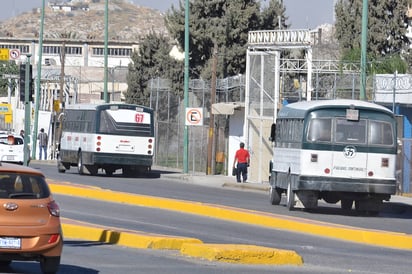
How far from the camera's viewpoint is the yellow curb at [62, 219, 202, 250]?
63.1 feet

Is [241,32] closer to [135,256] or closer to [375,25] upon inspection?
[375,25]

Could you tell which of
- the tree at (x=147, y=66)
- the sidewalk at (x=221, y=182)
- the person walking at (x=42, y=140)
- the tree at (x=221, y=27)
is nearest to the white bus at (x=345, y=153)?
the sidewalk at (x=221, y=182)

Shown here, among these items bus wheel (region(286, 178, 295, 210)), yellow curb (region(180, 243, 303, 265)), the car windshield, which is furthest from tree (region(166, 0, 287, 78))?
the car windshield

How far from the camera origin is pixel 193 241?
19.2 meters

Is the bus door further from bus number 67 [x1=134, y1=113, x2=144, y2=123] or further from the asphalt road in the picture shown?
bus number 67 [x1=134, y1=113, x2=144, y2=123]

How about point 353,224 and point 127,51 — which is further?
point 127,51

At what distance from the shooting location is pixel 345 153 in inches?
1155

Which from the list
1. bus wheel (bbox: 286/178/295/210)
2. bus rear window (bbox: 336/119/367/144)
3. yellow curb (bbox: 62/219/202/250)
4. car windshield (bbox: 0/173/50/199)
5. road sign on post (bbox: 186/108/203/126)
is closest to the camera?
car windshield (bbox: 0/173/50/199)

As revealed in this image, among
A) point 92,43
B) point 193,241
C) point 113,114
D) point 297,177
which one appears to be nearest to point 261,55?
point 113,114

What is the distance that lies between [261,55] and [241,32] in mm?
27699

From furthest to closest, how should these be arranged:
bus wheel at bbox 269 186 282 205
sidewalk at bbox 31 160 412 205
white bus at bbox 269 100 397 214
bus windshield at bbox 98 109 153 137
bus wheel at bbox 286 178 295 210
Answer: bus windshield at bbox 98 109 153 137, sidewalk at bbox 31 160 412 205, bus wheel at bbox 269 186 282 205, bus wheel at bbox 286 178 295 210, white bus at bbox 269 100 397 214

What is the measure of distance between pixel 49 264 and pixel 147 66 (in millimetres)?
67011

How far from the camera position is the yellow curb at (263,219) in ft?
74.6

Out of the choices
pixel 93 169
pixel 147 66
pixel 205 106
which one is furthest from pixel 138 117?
pixel 147 66
